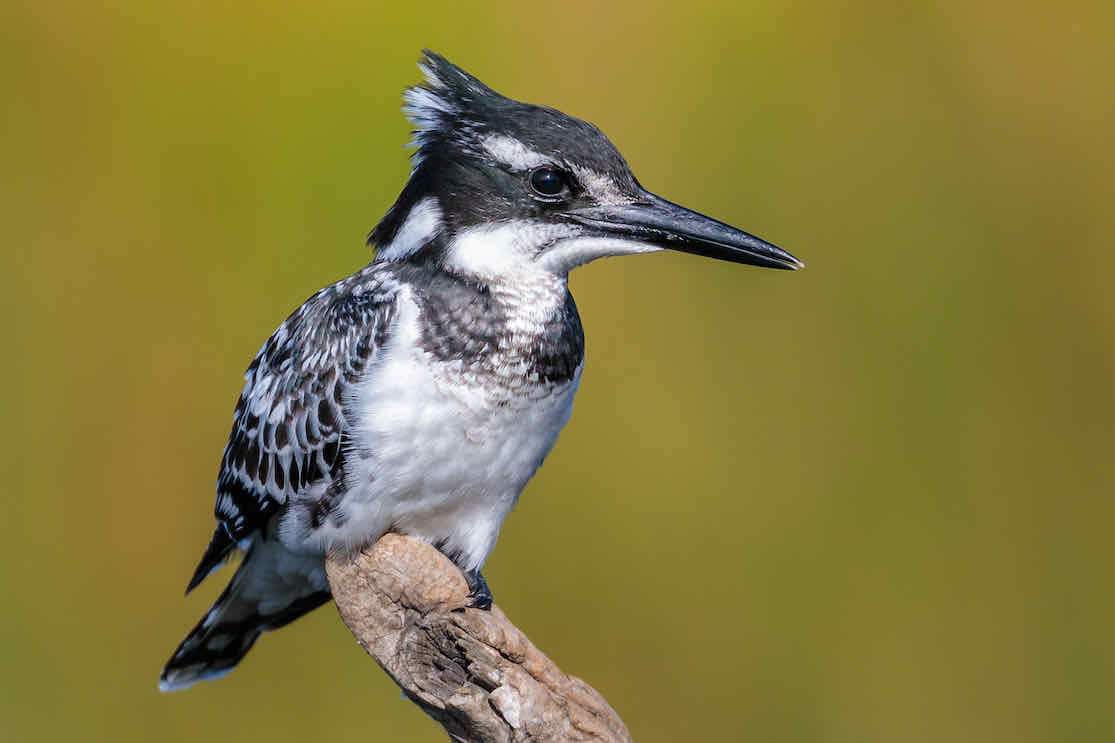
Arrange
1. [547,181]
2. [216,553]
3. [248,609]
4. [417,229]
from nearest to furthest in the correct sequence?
[547,181] < [417,229] < [216,553] < [248,609]

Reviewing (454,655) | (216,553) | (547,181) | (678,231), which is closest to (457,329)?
(547,181)

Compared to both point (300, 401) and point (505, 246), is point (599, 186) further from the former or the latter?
point (300, 401)

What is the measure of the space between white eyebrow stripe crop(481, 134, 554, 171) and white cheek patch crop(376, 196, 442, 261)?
137 millimetres

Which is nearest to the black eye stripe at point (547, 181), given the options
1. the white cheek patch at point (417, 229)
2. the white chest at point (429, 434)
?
the white cheek patch at point (417, 229)

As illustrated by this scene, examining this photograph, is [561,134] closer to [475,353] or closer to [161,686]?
[475,353]

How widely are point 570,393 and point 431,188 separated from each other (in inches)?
15.3

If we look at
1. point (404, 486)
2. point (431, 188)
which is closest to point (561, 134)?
point (431, 188)

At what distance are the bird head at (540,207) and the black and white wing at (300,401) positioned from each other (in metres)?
0.14

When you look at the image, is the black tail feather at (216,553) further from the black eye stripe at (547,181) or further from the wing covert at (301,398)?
the black eye stripe at (547,181)

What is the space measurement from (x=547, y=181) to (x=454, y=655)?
722 mm

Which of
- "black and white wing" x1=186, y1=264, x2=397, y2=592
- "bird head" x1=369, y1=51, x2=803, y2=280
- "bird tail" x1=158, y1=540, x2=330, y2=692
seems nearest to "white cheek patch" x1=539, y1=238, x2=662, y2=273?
"bird head" x1=369, y1=51, x2=803, y2=280

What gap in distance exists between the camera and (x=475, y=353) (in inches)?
81.5

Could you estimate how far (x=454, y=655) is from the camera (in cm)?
207

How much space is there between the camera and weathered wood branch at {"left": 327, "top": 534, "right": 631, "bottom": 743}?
2021mm
